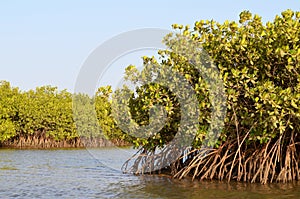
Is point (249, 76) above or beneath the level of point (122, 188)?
above

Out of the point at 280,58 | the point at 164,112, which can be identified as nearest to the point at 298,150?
the point at 280,58

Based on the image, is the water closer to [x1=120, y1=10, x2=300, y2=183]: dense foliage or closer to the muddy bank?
[x1=120, y1=10, x2=300, y2=183]: dense foliage

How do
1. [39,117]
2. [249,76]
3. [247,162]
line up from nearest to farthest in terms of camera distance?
[249,76]
[247,162]
[39,117]

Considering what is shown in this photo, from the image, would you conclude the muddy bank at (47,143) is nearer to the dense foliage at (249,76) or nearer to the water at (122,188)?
the water at (122,188)

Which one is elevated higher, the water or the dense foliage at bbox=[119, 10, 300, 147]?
the dense foliage at bbox=[119, 10, 300, 147]

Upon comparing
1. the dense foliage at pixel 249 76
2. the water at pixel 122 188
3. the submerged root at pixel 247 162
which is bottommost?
the water at pixel 122 188

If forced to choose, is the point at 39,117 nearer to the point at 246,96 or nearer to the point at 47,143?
the point at 47,143

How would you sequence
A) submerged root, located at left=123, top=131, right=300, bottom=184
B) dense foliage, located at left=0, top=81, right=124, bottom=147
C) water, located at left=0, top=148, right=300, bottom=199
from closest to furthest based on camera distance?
water, located at left=0, top=148, right=300, bottom=199
submerged root, located at left=123, top=131, right=300, bottom=184
dense foliage, located at left=0, top=81, right=124, bottom=147

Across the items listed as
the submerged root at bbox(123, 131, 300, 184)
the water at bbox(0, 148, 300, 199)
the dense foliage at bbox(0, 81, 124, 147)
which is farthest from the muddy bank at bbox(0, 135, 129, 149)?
the submerged root at bbox(123, 131, 300, 184)

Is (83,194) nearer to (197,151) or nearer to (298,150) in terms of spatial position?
(197,151)

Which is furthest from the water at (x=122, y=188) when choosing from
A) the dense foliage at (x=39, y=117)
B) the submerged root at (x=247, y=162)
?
the dense foliage at (x=39, y=117)

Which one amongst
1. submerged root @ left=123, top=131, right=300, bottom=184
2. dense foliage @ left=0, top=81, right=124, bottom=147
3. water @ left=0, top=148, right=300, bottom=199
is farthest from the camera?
dense foliage @ left=0, top=81, right=124, bottom=147

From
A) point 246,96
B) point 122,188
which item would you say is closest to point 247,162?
point 246,96

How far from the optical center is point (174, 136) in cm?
1380
